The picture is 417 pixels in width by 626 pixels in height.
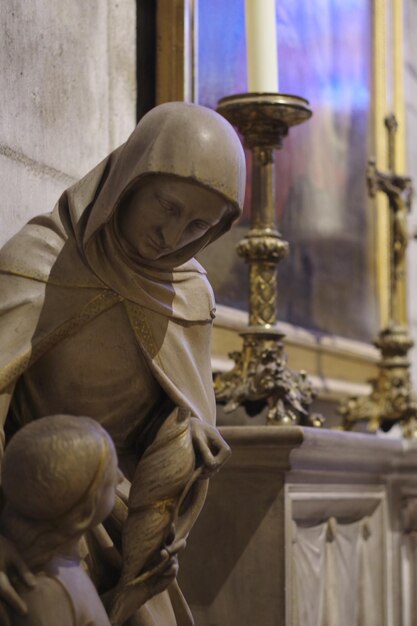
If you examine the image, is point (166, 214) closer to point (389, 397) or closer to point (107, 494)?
point (107, 494)

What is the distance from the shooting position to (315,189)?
3.82m

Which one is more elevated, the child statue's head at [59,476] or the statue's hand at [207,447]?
the statue's hand at [207,447]

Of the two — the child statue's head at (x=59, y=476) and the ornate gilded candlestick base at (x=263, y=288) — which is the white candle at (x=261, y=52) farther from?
the child statue's head at (x=59, y=476)

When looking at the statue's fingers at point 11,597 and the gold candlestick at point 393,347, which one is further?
the gold candlestick at point 393,347

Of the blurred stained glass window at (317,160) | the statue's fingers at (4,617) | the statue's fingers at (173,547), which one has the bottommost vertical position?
the statue's fingers at (4,617)

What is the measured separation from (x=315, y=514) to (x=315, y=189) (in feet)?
4.72

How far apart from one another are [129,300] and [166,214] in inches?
5.5

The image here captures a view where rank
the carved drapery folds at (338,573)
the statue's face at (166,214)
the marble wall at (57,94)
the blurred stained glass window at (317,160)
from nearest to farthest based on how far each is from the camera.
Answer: the statue's face at (166,214), the marble wall at (57,94), the carved drapery folds at (338,573), the blurred stained glass window at (317,160)

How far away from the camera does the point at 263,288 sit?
105 inches

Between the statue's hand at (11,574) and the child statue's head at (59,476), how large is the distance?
2cm

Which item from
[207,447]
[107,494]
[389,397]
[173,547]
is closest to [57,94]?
[207,447]

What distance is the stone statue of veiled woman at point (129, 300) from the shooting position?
1.69m

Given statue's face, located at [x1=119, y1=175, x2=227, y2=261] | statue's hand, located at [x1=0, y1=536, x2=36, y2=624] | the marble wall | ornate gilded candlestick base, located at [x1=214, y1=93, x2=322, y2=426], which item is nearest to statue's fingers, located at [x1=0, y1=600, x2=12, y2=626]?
statue's hand, located at [x1=0, y1=536, x2=36, y2=624]

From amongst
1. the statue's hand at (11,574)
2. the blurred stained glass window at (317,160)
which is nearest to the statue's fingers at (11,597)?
the statue's hand at (11,574)
